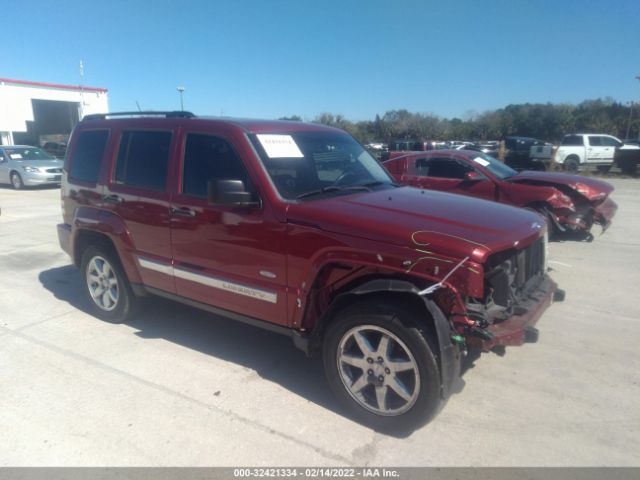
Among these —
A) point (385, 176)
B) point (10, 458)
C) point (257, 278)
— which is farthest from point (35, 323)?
point (385, 176)

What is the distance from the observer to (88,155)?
486cm

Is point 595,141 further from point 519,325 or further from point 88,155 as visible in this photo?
point 88,155

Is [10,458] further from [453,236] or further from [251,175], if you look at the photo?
[453,236]

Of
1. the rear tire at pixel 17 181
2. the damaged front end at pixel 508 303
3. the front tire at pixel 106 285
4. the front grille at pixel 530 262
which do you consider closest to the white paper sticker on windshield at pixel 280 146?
the damaged front end at pixel 508 303

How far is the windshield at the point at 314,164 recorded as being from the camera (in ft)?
11.7

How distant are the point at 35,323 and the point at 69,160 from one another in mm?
1763

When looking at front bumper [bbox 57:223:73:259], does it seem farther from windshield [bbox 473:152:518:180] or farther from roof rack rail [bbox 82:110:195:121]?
windshield [bbox 473:152:518:180]

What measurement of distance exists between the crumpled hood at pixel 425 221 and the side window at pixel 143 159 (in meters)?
1.50

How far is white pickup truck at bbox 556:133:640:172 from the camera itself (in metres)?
22.8

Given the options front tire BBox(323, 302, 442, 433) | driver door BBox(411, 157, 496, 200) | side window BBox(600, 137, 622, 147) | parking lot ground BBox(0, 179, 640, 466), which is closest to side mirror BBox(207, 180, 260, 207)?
front tire BBox(323, 302, 442, 433)

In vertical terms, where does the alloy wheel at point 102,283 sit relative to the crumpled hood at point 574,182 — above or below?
below

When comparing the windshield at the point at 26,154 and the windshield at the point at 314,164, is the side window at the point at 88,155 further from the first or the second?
the windshield at the point at 26,154

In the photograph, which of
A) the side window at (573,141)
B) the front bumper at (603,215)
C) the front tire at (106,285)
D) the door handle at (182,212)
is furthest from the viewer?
the side window at (573,141)

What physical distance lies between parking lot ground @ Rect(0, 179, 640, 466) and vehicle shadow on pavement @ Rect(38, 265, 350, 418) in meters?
0.02
